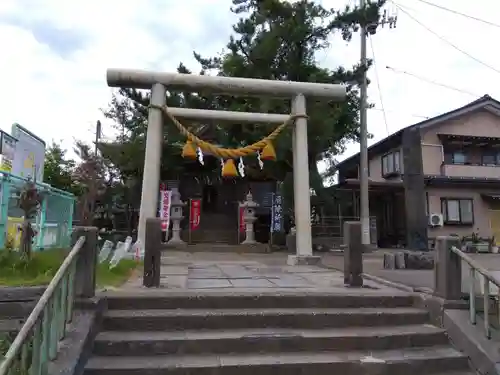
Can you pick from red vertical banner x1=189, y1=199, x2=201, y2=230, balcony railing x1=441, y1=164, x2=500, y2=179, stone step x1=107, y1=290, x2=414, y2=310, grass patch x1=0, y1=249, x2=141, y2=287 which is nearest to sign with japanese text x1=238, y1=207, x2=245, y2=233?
red vertical banner x1=189, y1=199, x2=201, y2=230

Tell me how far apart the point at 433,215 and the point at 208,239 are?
1212 cm

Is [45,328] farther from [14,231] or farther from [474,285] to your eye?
[474,285]

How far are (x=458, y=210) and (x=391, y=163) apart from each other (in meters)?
4.66

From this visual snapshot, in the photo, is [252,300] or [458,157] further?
[458,157]

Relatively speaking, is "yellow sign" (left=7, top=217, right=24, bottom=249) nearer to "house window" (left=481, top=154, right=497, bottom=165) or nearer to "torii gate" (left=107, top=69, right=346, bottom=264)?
"torii gate" (left=107, top=69, right=346, bottom=264)

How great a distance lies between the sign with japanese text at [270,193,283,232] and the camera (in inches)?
687

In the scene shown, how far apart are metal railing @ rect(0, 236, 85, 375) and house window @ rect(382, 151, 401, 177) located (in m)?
22.9

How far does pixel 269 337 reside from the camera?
14.7 ft

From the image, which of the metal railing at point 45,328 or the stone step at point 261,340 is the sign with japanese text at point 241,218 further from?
the metal railing at point 45,328

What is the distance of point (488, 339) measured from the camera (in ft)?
14.8

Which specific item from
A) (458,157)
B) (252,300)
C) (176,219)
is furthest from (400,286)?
(458,157)

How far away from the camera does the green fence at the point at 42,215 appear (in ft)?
21.5

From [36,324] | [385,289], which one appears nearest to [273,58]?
[385,289]

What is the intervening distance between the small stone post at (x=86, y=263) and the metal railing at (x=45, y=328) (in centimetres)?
7
